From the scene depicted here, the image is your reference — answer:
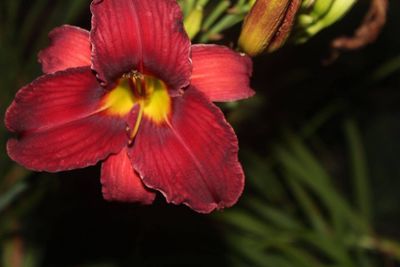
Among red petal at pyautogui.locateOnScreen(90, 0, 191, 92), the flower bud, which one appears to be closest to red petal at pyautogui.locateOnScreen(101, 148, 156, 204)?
red petal at pyautogui.locateOnScreen(90, 0, 191, 92)

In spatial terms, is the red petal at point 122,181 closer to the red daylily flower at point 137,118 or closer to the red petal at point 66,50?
the red daylily flower at point 137,118

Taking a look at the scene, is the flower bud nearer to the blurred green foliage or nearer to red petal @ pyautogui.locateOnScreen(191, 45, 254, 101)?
red petal @ pyautogui.locateOnScreen(191, 45, 254, 101)

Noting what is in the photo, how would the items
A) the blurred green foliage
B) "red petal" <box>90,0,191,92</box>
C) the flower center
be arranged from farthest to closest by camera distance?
the blurred green foliage → the flower center → "red petal" <box>90,0,191,92</box>

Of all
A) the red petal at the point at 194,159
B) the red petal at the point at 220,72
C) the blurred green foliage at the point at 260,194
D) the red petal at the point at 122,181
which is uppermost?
the red petal at the point at 220,72

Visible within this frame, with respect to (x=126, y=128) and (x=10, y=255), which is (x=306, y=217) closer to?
(x=10, y=255)

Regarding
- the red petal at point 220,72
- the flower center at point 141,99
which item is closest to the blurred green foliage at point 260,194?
the flower center at point 141,99

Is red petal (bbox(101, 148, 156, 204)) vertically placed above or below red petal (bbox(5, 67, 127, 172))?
below

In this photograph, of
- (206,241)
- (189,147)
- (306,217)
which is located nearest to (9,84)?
(206,241)
